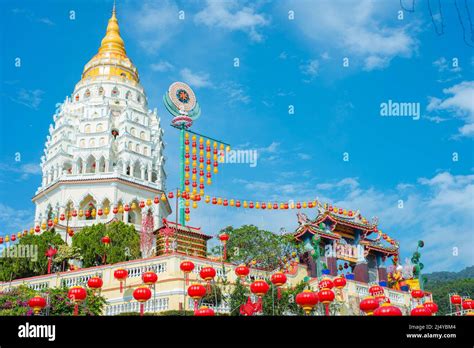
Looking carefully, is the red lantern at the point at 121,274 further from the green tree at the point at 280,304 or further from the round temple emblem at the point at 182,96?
the round temple emblem at the point at 182,96

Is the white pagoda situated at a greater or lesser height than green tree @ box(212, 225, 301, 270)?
greater

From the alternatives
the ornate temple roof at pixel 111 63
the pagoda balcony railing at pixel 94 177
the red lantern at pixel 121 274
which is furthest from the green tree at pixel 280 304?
the ornate temple roof at pixel 111 63

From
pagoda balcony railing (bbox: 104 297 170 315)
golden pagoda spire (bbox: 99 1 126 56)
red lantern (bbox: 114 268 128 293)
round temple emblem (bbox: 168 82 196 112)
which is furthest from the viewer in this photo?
golden pagoda spire (bbox: 99 1 126 56)

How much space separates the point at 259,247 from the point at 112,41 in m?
26.1

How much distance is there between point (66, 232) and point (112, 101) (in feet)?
43.7

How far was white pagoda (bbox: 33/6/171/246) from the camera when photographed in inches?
1711

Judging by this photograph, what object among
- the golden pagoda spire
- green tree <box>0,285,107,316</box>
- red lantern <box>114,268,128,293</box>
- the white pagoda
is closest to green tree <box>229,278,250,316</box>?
red lantern <box>114,268,128,293</box>

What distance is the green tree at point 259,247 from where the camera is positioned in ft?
115

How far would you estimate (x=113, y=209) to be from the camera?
4088cm

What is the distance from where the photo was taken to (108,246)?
3231 centimetres

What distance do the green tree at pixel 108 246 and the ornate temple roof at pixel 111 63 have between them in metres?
19.2

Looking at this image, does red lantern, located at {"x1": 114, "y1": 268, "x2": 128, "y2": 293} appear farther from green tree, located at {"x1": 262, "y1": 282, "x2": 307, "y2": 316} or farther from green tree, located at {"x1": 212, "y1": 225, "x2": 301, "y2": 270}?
green tree, located at {"x1": 212, "y1": 225, "x2": 301, "y2": 270}
